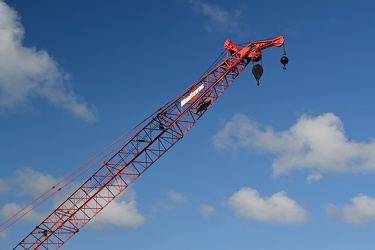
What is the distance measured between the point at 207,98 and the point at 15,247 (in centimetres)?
4192

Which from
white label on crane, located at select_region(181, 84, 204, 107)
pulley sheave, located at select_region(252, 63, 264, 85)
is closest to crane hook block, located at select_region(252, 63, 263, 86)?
pulley sheave, located at select_region(252, 63, 264, 85)

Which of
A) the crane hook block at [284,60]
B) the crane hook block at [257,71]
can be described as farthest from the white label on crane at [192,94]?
the crane hook block at [284,60]

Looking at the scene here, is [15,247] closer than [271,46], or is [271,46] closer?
[271,46]

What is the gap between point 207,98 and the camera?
85.6 metres

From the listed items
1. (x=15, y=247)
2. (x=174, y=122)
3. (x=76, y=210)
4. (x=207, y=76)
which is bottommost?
(x=15, y=247)

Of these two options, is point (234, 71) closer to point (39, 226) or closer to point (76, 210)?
point (76, 210)

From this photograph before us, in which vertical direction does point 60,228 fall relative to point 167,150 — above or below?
below

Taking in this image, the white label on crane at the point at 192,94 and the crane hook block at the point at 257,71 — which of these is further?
the white label on crane at the point at 192,94

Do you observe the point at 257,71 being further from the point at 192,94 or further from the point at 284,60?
the point at 192,94

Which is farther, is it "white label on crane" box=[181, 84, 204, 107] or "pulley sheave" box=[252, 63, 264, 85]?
"white label on crane" box=[181, 84, 204, 107]

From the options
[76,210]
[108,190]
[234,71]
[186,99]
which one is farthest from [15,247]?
[234,71]

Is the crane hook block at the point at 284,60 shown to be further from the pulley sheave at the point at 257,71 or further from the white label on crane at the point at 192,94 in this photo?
the white label on crane at the point at 192,94

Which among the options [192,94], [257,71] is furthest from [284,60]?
[192,94]

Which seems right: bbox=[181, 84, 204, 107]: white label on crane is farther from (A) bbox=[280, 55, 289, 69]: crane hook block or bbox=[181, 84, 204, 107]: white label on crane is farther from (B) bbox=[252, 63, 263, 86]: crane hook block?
(A) bbox=[280, 55, 289, 69]: crane hook block
